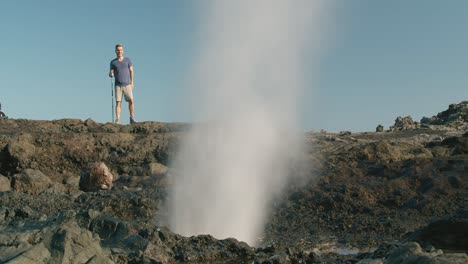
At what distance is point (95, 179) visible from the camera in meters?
10.3

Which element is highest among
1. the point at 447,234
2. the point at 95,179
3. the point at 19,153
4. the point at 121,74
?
the point at 121,74

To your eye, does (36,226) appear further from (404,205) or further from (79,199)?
(404,205)

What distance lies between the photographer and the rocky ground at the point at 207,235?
560 cm

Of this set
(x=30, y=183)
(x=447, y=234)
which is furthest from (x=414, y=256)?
(x=30, y=183)

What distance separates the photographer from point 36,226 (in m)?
6.31

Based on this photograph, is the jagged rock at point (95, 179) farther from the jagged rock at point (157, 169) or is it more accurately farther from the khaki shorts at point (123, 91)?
the khaki shorts at point (123, 91)

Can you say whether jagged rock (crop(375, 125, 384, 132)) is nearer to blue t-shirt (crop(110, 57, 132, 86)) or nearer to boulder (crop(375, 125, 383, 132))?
boulder (crop(375, 125, 383, 132))

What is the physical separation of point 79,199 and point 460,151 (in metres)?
6.51

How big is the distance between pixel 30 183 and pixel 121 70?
13.1ft

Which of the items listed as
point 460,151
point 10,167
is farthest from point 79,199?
point 460,151

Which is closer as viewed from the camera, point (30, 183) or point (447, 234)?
point (447, 234)

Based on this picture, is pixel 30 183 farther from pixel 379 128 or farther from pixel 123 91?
pixel 379 128

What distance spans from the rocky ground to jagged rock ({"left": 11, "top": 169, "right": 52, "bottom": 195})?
2cm

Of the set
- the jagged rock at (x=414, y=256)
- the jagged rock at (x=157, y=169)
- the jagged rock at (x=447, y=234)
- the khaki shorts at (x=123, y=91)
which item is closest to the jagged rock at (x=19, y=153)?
the khaki shorts at (x=123, y=91)
